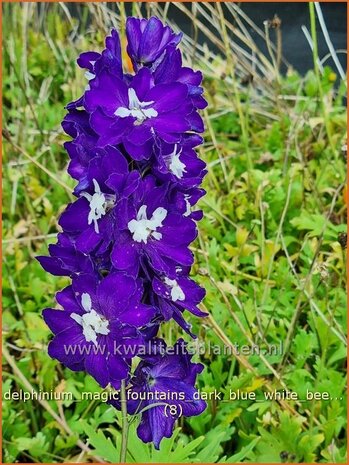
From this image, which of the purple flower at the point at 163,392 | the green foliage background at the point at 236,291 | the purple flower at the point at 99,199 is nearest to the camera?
the purple flower at the point at 99,199

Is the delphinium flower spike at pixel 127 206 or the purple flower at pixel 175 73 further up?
the purple flower at pixel 175 73

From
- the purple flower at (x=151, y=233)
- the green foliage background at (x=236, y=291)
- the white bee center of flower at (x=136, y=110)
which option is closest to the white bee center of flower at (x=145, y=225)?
the purple flower at (x=151, y=233)

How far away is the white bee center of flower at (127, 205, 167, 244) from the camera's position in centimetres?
91

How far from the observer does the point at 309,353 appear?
149 centimetres

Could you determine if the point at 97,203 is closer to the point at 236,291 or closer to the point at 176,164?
the point at 176,164

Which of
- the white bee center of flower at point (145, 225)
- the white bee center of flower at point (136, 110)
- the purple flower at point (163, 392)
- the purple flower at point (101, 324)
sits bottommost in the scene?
the purple flower at point (163, 392)

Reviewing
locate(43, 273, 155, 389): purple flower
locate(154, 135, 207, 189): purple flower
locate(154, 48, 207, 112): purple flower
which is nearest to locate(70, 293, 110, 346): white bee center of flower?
locate(43, 273, 155, 389): purple flower

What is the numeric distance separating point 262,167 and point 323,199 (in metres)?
0.27

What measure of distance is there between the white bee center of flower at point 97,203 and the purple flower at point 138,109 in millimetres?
60

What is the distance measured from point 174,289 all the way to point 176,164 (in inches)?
6.1

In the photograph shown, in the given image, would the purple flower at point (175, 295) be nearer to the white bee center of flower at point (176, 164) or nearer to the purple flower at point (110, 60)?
the white bee center of flower at point (176, 164)

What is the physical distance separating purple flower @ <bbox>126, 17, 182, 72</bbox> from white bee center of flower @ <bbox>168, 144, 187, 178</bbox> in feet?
0.38

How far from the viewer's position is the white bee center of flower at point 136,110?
0.91 m

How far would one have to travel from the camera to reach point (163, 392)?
3.38ft
